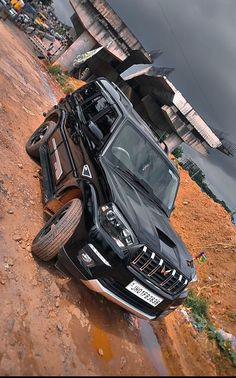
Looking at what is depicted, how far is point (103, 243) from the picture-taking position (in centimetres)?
451

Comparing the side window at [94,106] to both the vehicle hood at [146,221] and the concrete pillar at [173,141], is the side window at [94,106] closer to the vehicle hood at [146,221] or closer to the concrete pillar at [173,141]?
the vehicle hood at [146,221]

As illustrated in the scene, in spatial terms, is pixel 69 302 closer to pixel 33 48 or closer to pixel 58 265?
pixel 58 265

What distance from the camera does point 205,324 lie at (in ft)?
23.7

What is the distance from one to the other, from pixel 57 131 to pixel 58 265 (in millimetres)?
3108

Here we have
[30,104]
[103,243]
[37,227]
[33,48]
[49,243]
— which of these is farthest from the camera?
[33,48]

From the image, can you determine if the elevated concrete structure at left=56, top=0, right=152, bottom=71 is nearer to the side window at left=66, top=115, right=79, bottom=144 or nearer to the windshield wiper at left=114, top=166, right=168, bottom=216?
the side window at left=66, top=115, right=79, bottom=144

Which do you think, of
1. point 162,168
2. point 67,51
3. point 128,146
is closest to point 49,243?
point 128,146

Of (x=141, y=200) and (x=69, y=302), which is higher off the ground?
(x=141, y=200)

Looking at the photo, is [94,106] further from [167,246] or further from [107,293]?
[107,293]

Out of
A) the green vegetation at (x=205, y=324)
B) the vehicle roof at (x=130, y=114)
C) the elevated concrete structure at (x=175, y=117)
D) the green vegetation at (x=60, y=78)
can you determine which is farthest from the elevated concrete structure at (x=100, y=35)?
the green vegetation at (x=205, y=324)

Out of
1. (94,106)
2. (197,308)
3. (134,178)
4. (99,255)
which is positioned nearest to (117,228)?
(99,255)

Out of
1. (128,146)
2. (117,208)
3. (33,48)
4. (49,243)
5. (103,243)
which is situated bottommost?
(33,48)

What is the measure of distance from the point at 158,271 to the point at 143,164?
203 cm

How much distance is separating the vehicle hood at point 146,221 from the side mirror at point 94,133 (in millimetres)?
628
